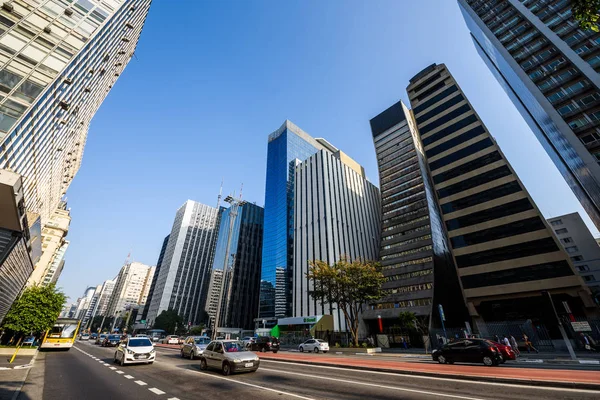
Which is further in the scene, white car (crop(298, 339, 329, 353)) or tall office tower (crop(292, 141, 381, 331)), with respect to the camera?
tall office tower (crop(292, 141, 381, 331))

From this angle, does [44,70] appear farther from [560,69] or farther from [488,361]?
[560,69]

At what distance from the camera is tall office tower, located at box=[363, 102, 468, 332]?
150 ft

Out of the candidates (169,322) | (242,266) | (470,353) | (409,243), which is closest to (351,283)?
(470,353)

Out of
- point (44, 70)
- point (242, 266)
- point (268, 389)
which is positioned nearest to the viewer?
point (268, 389)

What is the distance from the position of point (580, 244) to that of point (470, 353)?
7963cm

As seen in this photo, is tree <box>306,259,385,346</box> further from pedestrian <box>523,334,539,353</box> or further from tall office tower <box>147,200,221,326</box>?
tall office tower <box>147,200,221,326</box>

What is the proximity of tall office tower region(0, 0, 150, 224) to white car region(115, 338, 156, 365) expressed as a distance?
1288 cm

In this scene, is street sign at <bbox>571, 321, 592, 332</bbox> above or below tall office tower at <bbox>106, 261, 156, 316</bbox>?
below

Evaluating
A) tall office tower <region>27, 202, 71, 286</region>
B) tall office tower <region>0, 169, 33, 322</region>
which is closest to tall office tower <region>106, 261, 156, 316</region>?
tall office tower <region>27, 202, 71, 286</region>

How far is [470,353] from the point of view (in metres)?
15.2

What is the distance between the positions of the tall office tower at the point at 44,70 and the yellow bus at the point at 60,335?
49.7ft

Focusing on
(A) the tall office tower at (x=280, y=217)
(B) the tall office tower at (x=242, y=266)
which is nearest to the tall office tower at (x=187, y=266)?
(B) the tall office tower at (x=242, y=266)

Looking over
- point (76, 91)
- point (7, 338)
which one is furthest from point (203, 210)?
point (76, 91)

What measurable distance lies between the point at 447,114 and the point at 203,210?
13470cm
